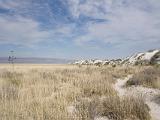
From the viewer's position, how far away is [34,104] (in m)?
7.94

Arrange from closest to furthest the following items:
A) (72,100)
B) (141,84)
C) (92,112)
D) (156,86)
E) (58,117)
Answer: (58,117) < (92,112) < (72,100) < (156,86) < (141,84)

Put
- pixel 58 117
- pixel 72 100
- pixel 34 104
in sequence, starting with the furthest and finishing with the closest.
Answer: pixel 72 100 < pixel 34 104 < pixel 58 117

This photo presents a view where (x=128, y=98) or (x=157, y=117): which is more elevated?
(x=128, y=98)

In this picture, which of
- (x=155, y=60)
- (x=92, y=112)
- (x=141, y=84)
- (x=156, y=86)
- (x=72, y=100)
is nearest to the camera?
(x=92, y=112)

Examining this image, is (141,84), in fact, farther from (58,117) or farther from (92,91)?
(58,117)

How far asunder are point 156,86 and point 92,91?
4.06 metres

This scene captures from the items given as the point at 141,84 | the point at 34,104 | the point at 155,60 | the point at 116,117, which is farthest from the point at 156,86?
the point at 155,60

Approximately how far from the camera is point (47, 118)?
6.52m

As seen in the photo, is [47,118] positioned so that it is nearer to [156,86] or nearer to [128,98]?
[128,98]

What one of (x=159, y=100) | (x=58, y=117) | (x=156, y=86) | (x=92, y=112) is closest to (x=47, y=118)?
(x=58, y=117)

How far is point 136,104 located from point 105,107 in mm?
892

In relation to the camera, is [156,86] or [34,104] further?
[156,86]

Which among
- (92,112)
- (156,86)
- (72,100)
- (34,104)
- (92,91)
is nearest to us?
(92,112)

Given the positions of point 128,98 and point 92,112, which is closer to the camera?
point 92,112
